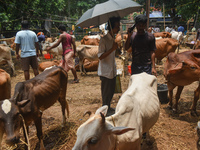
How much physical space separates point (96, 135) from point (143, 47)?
Answer: 8.18 feet

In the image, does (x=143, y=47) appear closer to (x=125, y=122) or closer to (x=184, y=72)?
(x=184, y=72)

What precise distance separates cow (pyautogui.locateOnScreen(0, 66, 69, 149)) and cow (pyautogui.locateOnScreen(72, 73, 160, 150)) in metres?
1.22

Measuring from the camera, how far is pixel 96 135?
1682 millimetres

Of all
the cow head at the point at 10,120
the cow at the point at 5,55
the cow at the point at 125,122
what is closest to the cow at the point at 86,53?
the cow at the point at 5,55

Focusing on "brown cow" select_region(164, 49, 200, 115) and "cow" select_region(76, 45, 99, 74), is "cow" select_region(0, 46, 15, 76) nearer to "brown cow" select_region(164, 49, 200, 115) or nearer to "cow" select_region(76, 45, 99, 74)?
"cow" select_region(76, 45, 99, 74)

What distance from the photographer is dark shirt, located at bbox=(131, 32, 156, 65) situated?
11.8 feet

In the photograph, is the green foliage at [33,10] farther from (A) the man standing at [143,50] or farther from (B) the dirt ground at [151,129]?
(A) the man standing at [143,50]

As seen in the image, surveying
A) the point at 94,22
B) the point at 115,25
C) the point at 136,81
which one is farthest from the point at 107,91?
the point at 94,22

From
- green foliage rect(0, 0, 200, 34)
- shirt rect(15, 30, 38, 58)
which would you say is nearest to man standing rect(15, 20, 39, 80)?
shirt rect(15, 30, 38, 58)

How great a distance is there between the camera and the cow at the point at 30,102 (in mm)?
2375

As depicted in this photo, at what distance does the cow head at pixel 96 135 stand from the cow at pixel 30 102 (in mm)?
1211

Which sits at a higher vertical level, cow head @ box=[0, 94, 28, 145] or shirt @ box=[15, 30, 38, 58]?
shirt @ box=[15, 30, 38, 58]

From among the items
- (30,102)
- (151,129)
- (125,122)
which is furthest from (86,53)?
(125,122)

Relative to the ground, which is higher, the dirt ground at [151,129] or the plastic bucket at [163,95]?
the plastic bucket at [163,95]
